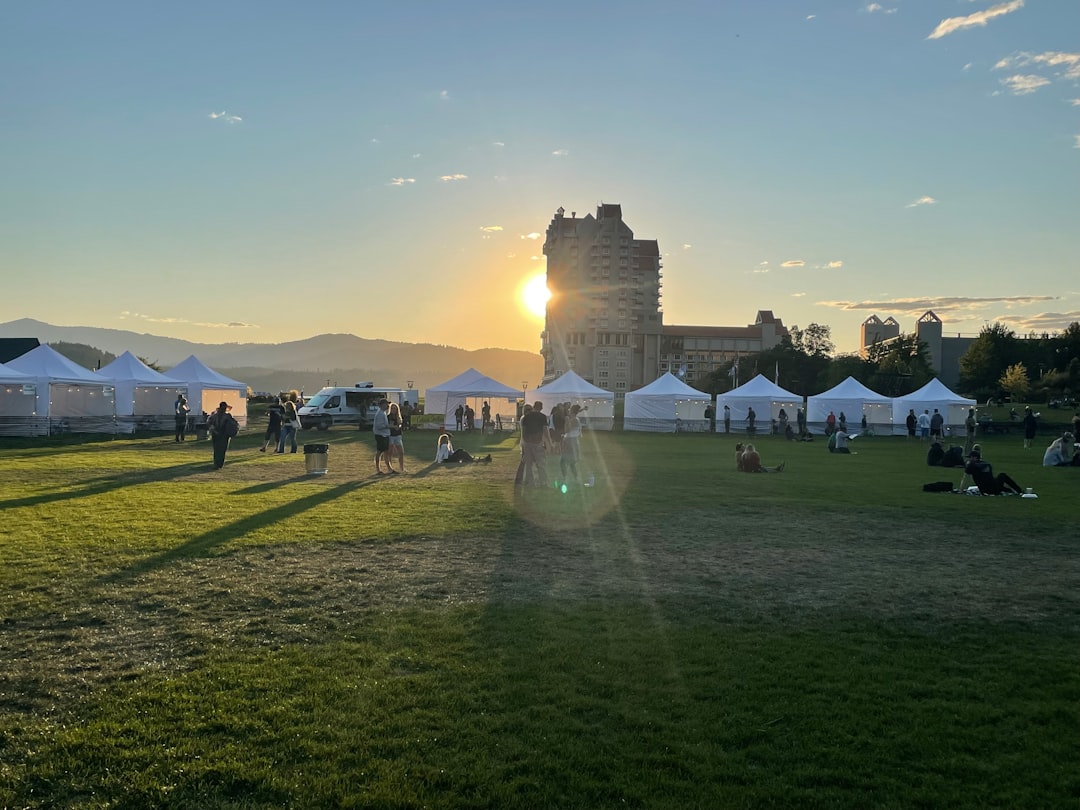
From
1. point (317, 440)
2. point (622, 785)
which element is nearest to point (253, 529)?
point (622, 785)

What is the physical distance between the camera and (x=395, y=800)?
340cm

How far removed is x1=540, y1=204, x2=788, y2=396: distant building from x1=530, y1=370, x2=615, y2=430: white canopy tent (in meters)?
83.9

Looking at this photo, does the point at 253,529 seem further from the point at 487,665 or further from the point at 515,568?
the point at 487,665

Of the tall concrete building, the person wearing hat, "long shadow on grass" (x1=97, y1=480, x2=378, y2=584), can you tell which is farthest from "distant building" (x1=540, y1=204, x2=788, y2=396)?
"long shadow on grass" (x1=97, y1=480, x2=378, y2=584)

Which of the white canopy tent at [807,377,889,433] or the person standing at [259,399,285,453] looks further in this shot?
the white canopy tent at [807,377,889,433]

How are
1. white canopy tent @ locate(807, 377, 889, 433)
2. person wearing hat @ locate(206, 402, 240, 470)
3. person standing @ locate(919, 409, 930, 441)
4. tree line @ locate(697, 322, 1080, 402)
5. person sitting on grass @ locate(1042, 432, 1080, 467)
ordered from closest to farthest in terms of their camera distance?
1. person wearing hat @ locate(206, 402, 240, 470)
2. person sitting on grass @ locate(1042, 432, 1080, 467)
3. person standing @ locate(919, 409, 930, 441)
4. white canopy tent @ locate(807, 377, 889, 433)
5. tree line @ locate(697, 322, 1080, 402)

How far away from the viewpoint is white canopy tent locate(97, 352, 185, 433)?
105ft

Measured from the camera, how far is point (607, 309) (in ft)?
440

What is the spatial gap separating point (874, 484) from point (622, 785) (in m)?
15.5

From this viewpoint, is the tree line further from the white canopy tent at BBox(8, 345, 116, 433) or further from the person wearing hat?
the person wearing hat

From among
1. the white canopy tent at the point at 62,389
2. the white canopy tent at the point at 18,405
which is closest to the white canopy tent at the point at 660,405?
the white canopy tent at the point at 62,389

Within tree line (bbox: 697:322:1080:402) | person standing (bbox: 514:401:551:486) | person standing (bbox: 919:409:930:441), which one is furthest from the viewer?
tree line (bbox: 697:322:1080:402)

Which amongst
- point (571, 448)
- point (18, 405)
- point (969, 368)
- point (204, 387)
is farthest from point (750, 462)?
point (969, 368)

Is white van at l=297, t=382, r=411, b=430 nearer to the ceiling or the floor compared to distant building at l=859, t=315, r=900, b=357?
nearer to the floor
